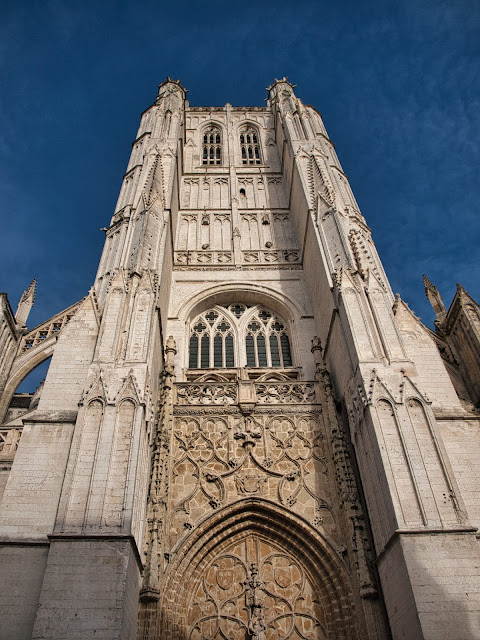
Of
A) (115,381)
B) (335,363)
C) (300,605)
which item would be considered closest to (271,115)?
(335,363)

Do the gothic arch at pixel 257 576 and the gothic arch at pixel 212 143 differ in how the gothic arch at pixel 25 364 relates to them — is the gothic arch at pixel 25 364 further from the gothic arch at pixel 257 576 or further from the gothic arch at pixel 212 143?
the gothic arch at pixel 212 143

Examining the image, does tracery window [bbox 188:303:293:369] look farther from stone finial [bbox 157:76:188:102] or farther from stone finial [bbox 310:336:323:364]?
stone finial [bbox 157:76:188:102]

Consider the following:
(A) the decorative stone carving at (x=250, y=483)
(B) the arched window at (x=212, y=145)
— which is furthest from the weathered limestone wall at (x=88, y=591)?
(B) the arched window at (x=212, y=145)

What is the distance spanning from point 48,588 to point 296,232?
42.6 ft

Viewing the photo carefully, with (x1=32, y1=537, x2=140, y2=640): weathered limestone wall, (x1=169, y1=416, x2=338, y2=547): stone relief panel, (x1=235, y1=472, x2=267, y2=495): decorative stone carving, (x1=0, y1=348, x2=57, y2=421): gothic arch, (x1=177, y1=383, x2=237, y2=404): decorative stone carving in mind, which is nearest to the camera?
(x1=32, y1=537, x2=140, y2=640): weathered limestone wall

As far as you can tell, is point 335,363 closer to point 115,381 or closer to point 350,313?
point 350,313

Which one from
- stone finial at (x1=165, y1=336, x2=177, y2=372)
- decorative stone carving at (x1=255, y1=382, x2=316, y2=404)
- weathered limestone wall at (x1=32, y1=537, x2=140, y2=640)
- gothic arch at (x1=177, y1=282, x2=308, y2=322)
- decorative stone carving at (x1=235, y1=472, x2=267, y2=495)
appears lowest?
weathered limestone wall at (x1=32, y1=537, x2=140, y2=640)

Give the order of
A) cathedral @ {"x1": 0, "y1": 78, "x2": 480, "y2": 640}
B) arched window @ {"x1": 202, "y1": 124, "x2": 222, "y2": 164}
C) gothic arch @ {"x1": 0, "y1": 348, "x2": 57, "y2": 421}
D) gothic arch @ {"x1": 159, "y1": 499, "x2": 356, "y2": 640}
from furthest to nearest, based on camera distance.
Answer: arched window @ {"x1": 202, "y1": 124, "x2": 222, "y2": 164} → gothic arch @ {"x1": 0, "y1": 348, "x2": 57, "y2": 421} → gothic arch @ {"x1": 159, "y1": 499, "x2": 356, "y2": 640} → cathedral @ {"x1": 0, "y1": 78, "x2": 480, "y2": 640}

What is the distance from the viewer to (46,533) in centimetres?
763

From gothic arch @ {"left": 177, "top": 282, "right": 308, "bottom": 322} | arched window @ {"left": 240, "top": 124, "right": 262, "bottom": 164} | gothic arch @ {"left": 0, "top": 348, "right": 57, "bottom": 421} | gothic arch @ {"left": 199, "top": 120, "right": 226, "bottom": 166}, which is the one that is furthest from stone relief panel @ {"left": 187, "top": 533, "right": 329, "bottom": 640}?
arched window @ {"left": 240, "top": 124, "right": 262, "bottom": 164}

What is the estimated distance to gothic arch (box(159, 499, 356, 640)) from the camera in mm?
8703

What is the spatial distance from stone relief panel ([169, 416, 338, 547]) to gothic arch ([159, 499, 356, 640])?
286 mm

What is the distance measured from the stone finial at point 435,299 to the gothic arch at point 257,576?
7.57m

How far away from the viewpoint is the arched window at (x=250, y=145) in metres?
21.4
